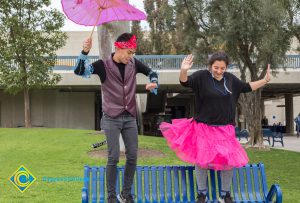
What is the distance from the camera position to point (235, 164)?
4926mm

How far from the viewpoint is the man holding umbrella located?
15.8ft

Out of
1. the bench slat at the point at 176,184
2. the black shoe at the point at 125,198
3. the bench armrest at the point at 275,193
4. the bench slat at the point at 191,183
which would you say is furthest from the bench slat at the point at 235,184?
the black shoe at the point at 125,198

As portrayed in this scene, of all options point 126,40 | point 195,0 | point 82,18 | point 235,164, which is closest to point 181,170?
point 235,164

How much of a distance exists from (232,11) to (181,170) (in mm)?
11318

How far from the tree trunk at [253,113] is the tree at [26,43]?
35.4 ft

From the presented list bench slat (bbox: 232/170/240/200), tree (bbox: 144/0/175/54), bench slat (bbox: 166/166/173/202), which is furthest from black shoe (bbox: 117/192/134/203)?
tree (bbox: 144/0/175/54)

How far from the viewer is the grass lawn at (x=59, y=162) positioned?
7.84 metres

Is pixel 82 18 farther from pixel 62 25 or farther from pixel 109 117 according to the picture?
pixel 62 25

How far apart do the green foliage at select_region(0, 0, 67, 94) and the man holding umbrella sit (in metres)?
19.7

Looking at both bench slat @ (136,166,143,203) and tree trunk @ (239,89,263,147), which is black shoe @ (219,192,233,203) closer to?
bench slat @ (136,166,143,203)

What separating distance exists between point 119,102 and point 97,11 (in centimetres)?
99

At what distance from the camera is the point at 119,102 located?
482 cm

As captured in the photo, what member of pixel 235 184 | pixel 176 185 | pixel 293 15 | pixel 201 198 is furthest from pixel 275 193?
pixel 293 15

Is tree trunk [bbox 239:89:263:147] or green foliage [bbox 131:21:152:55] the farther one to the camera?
green foliage [bbox 131:21:152:55]
